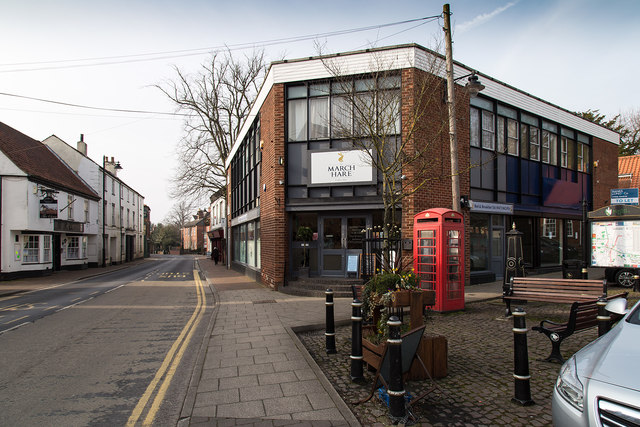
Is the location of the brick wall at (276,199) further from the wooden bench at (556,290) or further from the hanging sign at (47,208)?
the hanging sign at (47,208)

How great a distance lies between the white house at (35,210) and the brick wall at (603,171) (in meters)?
31.1

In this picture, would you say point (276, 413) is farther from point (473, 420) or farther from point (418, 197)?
point (418, 197)

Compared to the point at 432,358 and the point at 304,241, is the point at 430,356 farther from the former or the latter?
the point at 304,241

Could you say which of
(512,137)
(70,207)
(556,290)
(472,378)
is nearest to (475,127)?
(512,137)

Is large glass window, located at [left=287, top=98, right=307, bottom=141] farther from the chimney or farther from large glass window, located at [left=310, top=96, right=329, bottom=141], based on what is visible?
the chimney

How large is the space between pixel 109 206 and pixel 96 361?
34.8 meters

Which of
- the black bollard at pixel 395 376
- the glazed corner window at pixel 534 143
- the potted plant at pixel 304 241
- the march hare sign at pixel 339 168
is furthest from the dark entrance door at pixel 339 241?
the glazed corner window at pixel 534 143

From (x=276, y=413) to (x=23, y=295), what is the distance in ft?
50.3

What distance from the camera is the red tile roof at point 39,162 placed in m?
21.5

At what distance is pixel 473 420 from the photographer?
3.74m

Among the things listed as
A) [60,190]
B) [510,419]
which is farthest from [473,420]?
[60,190]

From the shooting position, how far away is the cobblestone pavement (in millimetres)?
3828

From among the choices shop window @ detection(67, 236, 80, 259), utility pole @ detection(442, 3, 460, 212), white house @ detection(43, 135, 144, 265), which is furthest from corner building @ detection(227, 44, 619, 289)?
white house @ detection(43, 135, 144, 265)

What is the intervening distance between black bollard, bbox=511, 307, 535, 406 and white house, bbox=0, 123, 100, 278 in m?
24.5
